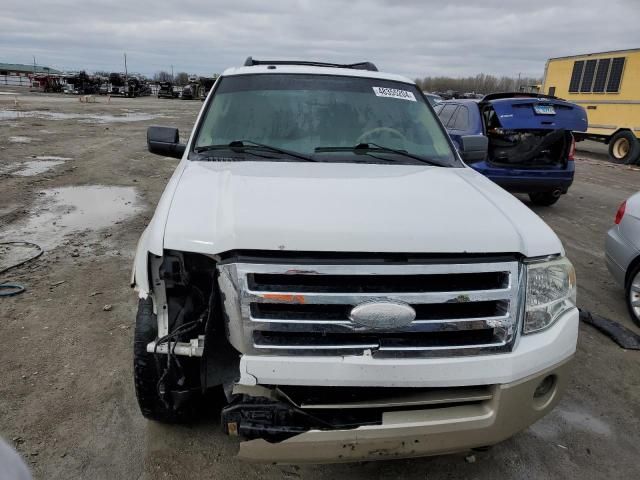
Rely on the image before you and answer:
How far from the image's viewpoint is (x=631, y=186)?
11.6 metres

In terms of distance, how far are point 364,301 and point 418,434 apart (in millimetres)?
591

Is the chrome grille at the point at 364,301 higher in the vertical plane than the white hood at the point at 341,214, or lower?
lower

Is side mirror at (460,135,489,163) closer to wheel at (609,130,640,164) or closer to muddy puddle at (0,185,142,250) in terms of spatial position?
muddy puddle at (0,185,142,250)

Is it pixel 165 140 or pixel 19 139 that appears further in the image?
pixel 19 139

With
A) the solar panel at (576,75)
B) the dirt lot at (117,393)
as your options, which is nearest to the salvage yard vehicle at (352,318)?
the dirt lot at (117,393)

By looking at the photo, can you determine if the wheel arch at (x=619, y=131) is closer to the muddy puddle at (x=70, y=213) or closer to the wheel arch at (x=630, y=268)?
the wheel arch at (x=630, y=268)

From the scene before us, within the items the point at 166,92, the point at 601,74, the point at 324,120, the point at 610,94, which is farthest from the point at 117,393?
the point at 166,92

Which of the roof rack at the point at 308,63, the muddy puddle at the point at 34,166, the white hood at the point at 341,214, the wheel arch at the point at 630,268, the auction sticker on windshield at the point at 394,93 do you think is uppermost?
the roof rack at the point at 308,63

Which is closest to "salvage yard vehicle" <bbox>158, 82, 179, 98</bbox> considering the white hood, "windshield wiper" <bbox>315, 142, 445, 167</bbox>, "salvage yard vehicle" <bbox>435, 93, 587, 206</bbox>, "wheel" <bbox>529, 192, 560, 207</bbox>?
"salvage yard vehicle" <bbox>435, 93, 587, 206</bbox>

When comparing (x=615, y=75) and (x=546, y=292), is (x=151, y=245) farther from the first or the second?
(x=615, y=75)

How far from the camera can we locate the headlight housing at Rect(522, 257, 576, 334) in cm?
225

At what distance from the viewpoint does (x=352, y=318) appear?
2.03 m

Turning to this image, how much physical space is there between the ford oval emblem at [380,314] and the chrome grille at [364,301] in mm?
24

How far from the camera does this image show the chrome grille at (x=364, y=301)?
2014mm
